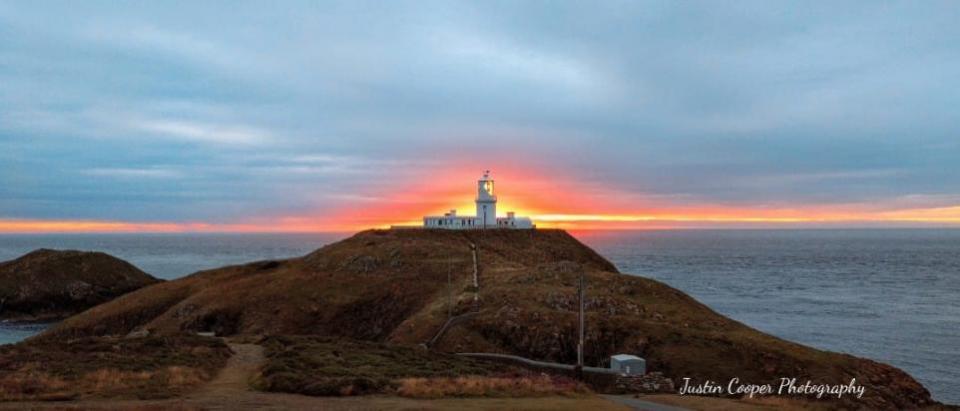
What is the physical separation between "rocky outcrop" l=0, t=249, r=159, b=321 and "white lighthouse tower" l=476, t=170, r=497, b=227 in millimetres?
55012

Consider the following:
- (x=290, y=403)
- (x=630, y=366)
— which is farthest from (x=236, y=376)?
(x=630, y=366)

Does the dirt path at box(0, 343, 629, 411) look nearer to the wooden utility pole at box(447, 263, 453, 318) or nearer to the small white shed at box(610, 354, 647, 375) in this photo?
the small white shed at box(610, 354, 647, 375)

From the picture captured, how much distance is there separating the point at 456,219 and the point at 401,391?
7050cm

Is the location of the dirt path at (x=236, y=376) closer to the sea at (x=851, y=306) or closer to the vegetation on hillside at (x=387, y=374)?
the vegetation on hillside at (x=387, y=374)

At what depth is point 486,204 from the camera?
99562 mm

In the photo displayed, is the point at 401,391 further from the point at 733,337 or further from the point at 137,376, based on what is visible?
the point at 733,337

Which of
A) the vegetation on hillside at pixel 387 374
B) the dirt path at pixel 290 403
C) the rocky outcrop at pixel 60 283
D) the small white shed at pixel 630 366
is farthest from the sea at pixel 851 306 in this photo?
the dirt path at pixel 290 403

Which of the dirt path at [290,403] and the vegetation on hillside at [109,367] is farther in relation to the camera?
the vegetation on hillside at [109,367]

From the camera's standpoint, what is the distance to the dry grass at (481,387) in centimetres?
2739

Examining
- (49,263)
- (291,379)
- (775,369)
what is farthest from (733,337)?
(49,263)

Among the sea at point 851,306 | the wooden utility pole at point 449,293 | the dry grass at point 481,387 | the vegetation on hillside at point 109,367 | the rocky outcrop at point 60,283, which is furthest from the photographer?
the rocky outcrop at point 60,283

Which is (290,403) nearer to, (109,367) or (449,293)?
(109,367)

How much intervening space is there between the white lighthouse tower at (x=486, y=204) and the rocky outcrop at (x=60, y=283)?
5501 centimetres

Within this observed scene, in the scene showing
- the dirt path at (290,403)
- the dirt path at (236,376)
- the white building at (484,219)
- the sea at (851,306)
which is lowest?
the sea at (851,306)
